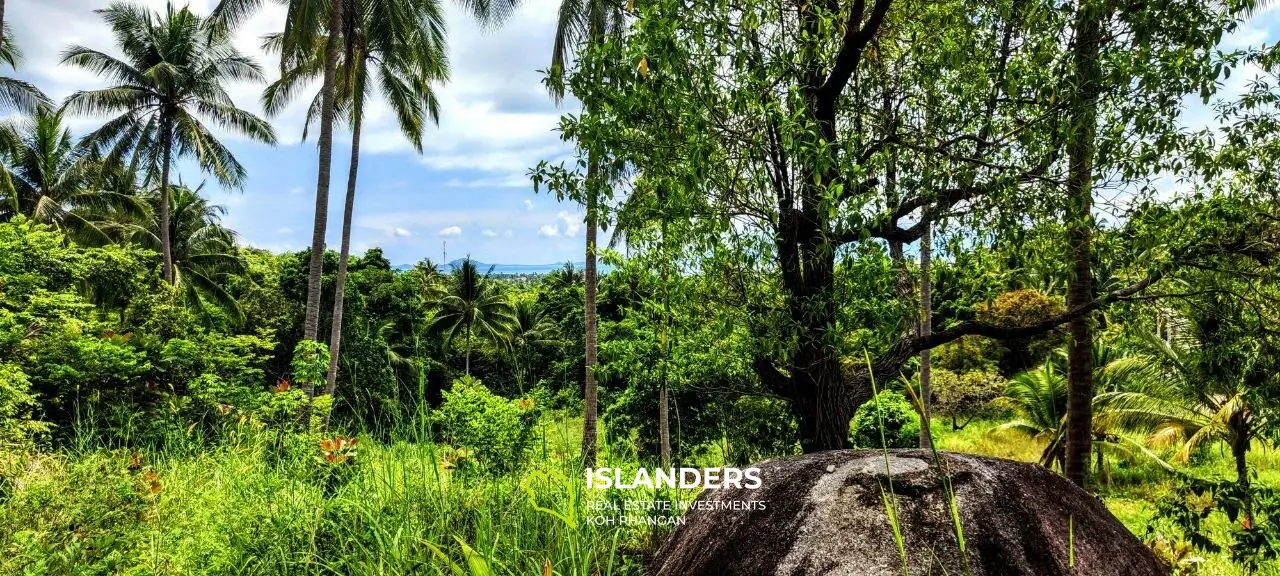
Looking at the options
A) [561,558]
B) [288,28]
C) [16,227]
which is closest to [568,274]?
[288,28]

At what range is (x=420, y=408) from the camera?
2986mm

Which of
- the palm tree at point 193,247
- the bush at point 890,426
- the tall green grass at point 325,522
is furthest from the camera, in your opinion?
the palm tree at point 193,247

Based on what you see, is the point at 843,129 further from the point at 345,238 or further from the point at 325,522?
the point at 345,238

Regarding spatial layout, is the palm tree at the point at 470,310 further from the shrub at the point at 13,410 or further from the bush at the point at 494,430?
the bush at the point at 494,430

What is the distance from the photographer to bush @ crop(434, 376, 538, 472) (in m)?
4.48

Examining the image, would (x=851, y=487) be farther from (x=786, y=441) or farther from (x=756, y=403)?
(x=756, y=403)

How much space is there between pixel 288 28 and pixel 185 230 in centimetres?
1469

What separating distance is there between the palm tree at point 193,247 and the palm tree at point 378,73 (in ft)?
18.8

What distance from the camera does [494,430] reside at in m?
4.79

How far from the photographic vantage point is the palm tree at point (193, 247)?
21.9 m

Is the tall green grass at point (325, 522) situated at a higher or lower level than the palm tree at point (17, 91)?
lower

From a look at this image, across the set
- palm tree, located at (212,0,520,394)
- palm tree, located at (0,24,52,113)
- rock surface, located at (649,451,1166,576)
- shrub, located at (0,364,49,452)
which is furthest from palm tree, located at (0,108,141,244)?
rock surface, located at (649,451,1166,576)

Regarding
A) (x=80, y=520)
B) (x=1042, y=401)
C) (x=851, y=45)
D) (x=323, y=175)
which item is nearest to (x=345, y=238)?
(x=323, y=175)

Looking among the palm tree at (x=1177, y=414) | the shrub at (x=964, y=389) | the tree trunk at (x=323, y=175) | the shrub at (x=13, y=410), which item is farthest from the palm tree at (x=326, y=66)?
the shrub at (x=964, y=389)
